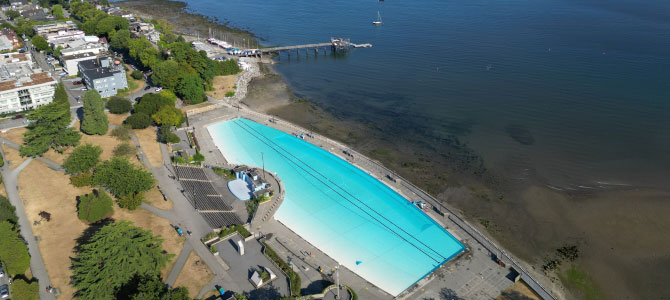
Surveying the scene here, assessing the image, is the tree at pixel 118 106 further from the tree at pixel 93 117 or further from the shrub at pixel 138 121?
the tree at pixel 93 117

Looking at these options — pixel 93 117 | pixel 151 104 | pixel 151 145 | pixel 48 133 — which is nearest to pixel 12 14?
pixel 151 104

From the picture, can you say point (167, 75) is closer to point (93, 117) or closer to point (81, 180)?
point (93, 117)

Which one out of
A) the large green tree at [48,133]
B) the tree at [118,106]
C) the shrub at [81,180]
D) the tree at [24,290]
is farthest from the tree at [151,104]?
the tree at [24,290]

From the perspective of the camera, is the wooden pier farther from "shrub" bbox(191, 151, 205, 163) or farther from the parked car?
the parked car

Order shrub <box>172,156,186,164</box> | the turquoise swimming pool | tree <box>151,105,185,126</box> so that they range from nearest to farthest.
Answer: the turquoise swimming pool, shrub <box>172,156,186,164</box>, tree <box>151,105,185,126</box>

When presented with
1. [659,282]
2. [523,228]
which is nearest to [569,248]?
[523,228]

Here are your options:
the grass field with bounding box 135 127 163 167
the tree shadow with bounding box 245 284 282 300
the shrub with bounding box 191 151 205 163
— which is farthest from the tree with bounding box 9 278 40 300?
the shrub with bounding box 191 151 205 163

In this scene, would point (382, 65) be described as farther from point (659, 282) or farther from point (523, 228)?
point (659, 282)
